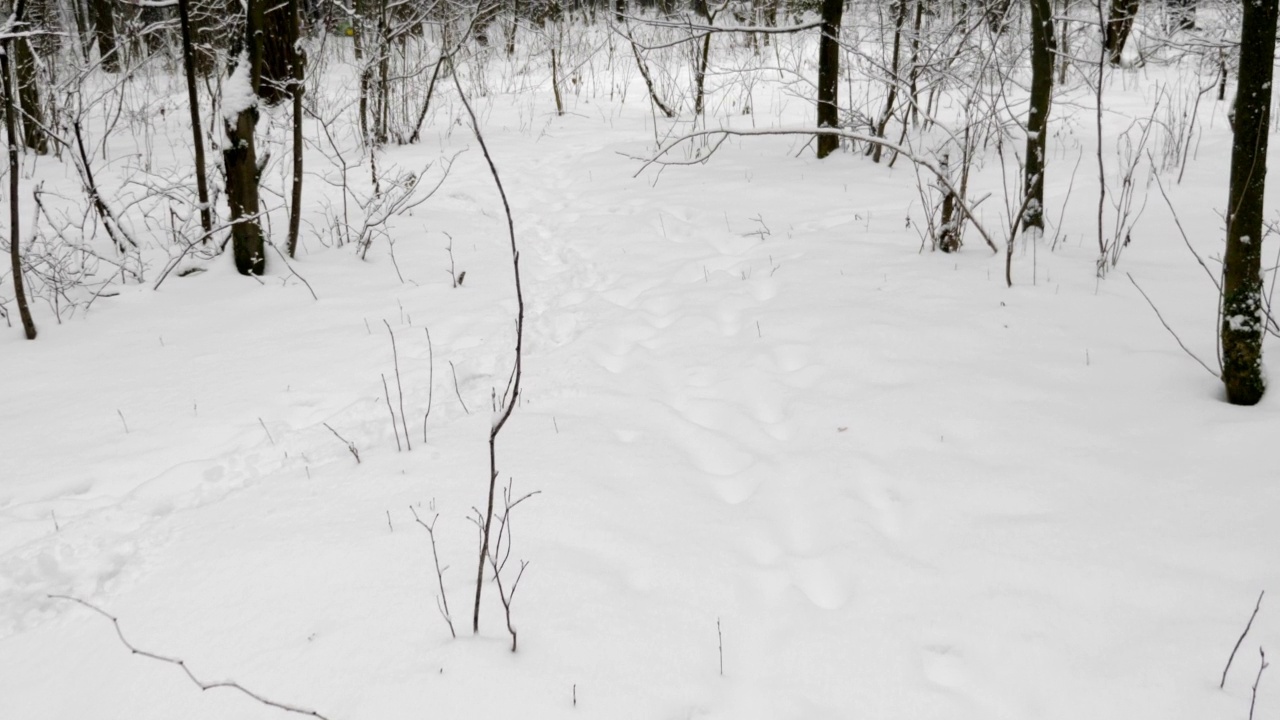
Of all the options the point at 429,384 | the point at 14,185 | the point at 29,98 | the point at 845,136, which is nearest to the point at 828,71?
the point at 845,136

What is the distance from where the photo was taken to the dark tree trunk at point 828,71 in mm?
6461

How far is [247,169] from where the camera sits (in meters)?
4.53

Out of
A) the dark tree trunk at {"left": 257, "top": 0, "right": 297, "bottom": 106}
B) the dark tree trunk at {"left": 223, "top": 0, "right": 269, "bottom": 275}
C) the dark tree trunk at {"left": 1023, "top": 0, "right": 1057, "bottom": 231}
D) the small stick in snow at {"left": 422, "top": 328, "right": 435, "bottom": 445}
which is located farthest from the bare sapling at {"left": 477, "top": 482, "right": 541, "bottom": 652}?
the dark tree trunk at {"left": 257, "top": 0, "right": 297, "bottom": 106}

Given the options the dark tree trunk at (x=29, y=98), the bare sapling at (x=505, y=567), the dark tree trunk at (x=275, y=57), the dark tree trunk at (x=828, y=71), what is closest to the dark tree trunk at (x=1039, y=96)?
the dark tree trunk at (x=828, y=71)

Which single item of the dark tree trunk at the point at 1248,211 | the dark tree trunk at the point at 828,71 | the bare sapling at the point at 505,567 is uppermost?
the dark tree trunk at the point at 828,71

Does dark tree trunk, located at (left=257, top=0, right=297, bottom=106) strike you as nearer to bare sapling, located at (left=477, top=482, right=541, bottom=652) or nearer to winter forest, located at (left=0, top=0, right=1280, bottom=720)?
winter forest, located at (left=0, top=0, right=1280, bottom=720)

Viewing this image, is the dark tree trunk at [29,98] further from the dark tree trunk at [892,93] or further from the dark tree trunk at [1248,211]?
the dark tree trunk at [1248,211]

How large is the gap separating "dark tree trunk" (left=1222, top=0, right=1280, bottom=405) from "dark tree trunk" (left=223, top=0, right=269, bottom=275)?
4.40m

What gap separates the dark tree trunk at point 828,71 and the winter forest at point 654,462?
128cm

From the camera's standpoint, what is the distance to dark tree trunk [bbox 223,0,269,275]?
435 cm

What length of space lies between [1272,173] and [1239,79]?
388 cm

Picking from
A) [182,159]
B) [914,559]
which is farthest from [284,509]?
[182,159]

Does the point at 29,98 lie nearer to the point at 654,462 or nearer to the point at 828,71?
the point at 828,71

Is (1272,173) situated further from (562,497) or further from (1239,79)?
(562,497)
